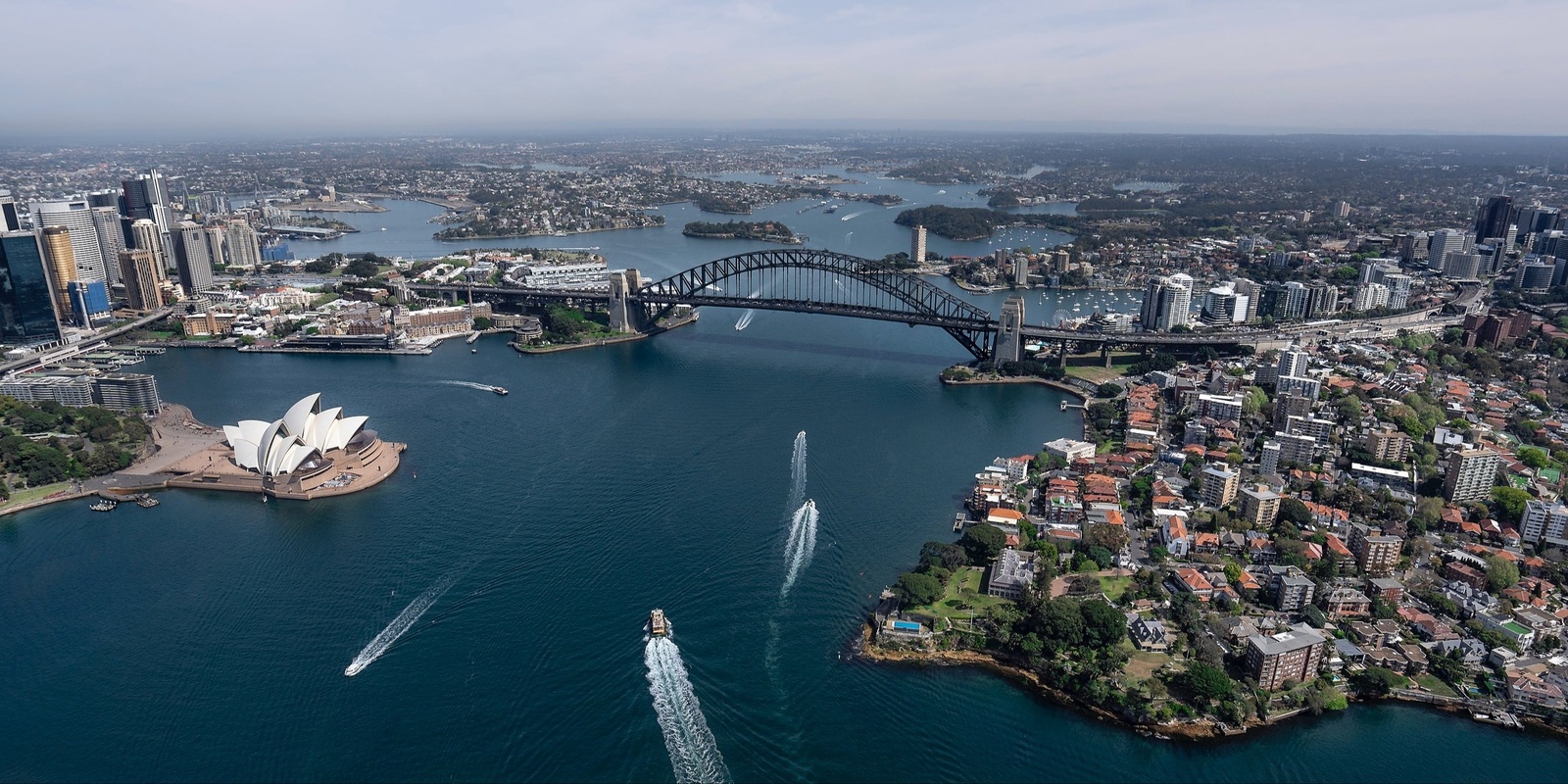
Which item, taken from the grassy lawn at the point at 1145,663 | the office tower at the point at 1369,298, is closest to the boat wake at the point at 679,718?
the grassy lawn at the point at 1145,663

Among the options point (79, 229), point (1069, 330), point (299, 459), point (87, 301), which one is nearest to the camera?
point (299, 459)

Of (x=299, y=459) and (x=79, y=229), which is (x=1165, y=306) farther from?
(x=79, y=229)

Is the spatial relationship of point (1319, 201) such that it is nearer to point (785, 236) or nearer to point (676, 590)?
point (785, 236)

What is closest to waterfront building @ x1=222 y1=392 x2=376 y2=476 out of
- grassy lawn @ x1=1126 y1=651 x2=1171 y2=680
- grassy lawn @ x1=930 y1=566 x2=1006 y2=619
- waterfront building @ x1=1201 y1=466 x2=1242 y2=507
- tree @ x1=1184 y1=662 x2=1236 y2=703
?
grassy lawn @ x1=930 y1=566 x2=1006 y2=619

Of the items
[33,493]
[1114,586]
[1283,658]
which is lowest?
[1114,586]

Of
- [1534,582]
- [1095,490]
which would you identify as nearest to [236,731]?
[1095,490]

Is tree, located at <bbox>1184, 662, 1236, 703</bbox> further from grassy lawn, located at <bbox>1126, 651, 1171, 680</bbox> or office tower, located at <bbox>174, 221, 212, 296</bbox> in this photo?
office tower, located at <bbox>174, 221, 212, 296</bbox>

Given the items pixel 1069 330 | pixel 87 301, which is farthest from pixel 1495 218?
pixel 87 301
